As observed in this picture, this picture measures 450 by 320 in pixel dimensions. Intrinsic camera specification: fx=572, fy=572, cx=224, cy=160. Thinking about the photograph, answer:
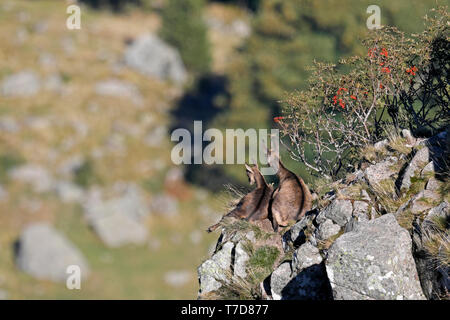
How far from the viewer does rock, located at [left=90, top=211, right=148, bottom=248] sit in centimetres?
4469

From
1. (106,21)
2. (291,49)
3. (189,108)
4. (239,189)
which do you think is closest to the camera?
(239,189)

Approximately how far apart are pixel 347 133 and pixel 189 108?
166ft

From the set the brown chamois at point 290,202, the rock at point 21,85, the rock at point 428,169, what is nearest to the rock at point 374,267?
the rock at point 428,169

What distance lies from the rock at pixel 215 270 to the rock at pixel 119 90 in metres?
51.2

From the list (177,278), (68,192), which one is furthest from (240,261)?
(68,192)

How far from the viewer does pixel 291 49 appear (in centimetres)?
4588

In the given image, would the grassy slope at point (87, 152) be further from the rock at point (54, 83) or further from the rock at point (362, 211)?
the rock at point (362, 211)

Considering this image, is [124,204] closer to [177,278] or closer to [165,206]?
[165,206]

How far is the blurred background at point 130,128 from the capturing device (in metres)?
41.5

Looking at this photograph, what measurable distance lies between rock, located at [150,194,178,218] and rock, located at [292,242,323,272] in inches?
1591

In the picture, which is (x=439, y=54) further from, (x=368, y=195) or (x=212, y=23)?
(x=212, y=23)

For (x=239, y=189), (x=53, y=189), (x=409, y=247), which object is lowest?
(x=409, y=247)

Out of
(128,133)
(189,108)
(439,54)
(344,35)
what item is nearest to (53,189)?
(128,133)

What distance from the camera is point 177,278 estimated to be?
41625 millimetres
